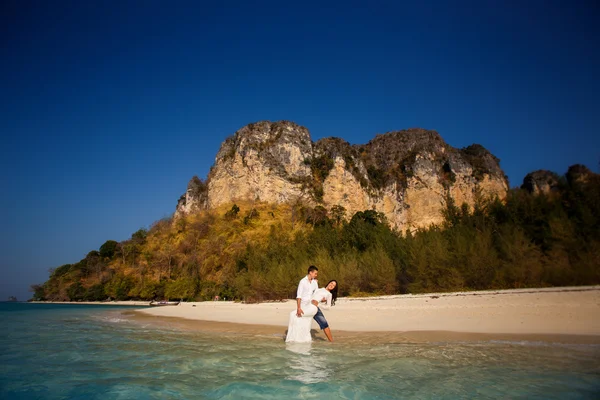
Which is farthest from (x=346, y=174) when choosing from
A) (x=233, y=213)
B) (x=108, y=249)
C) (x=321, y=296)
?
(x=321, y=296)

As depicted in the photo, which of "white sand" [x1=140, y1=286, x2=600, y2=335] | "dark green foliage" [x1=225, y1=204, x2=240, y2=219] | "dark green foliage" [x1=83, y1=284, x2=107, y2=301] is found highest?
"dark green foliage" [x1=225, y1=204, x2=240, y2=219]

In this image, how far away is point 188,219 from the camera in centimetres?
7569

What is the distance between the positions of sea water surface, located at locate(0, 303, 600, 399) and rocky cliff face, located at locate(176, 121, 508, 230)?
249 feet

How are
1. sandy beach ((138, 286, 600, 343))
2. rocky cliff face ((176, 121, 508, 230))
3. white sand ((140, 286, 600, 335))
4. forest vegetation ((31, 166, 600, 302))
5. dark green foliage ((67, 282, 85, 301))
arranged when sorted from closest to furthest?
sandy beach ((138, 286, 600, 343))
white sand ((140, 286, 600, 335))
forest vegetation ((31, 166, 600, 302))
dark green foliage ((67, 282, 85, 301))
rocky cliff face ((176, 121, 508, 230))

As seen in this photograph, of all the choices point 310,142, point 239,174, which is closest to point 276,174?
point 239,174

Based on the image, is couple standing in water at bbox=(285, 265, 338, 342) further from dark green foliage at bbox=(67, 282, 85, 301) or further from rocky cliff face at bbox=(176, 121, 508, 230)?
rocky cliff face at bbox=(176, 121, 508, 230)

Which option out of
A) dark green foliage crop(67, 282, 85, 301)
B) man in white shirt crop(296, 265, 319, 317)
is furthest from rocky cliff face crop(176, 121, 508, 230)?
man in white shirt crop(296, 265, 319, 317)

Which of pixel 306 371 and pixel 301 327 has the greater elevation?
pixel 301 327

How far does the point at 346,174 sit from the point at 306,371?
8502 cm

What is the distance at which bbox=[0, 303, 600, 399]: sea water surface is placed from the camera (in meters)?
4.63

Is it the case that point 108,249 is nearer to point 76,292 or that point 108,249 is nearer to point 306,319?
point 76,292

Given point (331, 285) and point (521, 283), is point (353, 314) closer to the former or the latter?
point (331, 285)

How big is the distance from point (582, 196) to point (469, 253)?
5.49m

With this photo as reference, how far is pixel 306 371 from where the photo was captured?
5.75m
